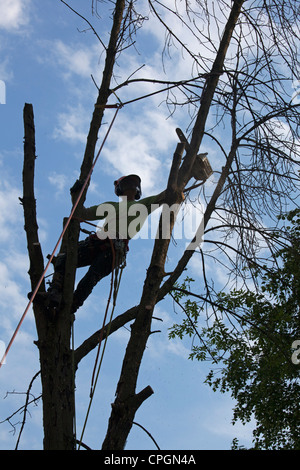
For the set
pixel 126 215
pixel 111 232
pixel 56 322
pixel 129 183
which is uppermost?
pixel 129 183

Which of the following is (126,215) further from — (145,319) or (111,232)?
(145,319)

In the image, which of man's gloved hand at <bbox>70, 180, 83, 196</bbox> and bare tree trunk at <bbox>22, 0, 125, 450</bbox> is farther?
man's gloved hand at <bbox>70, 180, 83, 196</bbox>

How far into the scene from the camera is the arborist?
4.13 meters

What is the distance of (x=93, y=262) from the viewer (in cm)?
425

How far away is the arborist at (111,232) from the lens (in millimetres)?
4129

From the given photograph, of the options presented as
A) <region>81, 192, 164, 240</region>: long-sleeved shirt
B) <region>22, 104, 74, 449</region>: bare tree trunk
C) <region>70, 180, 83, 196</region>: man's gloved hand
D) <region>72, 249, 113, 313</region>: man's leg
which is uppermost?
<region>81, 192, 164, 240</region>: long-sleeved shirt

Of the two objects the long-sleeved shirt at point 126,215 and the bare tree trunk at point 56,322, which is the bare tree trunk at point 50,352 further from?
the long-sleeved shirt at point 126,215

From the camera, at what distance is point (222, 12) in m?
4.72

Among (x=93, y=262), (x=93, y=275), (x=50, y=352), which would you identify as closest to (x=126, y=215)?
(x=93, y=262)

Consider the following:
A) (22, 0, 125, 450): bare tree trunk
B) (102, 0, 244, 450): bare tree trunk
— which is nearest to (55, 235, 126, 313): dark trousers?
(22, 0, 125, 450): bare tree trunk

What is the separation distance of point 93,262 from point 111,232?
10.7 inches

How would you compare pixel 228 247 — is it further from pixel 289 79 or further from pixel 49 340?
pixel 49 340

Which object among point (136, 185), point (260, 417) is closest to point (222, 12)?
point (136, 185)

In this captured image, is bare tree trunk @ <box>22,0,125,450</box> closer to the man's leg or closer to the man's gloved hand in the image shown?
the man's gloved hand
